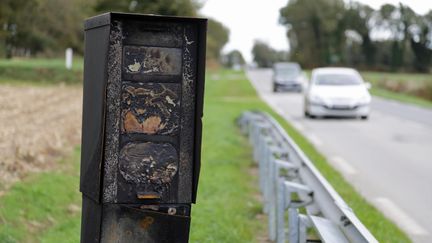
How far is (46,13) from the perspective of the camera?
34.2 metres

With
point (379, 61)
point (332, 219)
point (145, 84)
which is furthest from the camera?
point (379, 61)

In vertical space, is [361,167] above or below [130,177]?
below

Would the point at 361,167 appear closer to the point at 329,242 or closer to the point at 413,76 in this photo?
the point at 329,242

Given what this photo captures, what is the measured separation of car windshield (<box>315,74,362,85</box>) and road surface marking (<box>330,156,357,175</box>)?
1005 centimetres

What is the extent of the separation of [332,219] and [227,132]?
12264mm

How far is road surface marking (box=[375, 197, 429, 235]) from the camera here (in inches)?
313

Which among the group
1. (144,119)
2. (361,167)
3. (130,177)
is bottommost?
(361,167)

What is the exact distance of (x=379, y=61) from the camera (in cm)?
6181

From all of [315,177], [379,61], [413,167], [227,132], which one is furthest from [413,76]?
[315,177]

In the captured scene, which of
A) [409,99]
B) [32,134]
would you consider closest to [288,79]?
[409,99]

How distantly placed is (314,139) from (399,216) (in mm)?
8571

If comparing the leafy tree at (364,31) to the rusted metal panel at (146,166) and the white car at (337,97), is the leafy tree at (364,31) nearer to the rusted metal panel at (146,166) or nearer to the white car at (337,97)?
the white car at (337,97)

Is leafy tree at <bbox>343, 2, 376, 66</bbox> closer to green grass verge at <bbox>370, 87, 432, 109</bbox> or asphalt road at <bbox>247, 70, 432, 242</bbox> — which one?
green grass verge at <bbox>370, 87, 432, 109</bbox>

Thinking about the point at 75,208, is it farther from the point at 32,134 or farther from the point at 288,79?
the point at 288,79
